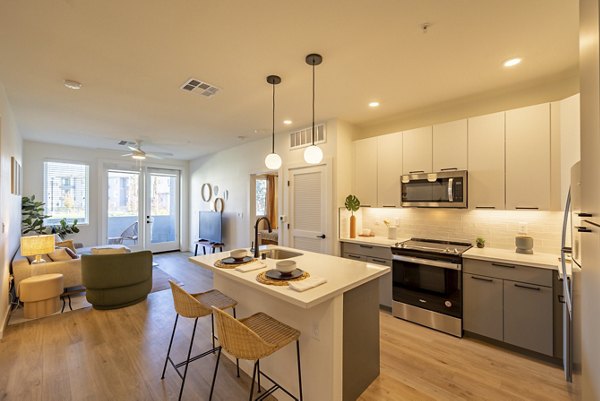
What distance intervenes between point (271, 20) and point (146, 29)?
0.96 meters

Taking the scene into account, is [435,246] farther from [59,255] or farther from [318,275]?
[59,255]

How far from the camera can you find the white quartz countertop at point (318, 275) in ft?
5.00

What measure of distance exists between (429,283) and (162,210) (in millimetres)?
7132

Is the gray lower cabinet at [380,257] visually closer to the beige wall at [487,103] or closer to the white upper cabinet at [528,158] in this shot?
the white upper cabinet at [528,158]

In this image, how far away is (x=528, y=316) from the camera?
97.0 inches

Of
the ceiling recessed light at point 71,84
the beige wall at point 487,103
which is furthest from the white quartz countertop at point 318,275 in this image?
the beige wall at point 487,103

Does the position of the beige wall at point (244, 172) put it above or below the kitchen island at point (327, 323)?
above

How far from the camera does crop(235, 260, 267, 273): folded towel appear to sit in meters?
2.04

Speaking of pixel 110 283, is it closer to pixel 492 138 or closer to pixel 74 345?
pixel 74 345

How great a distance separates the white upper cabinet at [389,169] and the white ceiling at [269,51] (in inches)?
17.8

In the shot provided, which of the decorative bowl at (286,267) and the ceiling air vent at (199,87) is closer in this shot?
the decorative bowl at (286,267)

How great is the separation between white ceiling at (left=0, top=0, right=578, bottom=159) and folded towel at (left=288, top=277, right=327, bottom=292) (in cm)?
184

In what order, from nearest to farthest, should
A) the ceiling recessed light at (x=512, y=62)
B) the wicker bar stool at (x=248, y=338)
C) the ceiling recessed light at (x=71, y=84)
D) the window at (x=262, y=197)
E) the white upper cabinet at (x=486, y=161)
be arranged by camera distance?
the wicker bar stool at (x=248, y=338) → the ceiling recessed light at (x=512, y=62) → the ceiling recessed light at (x=71, y=84) → the white upper cabinet at (x=486, y=161) → the window at (x=262, y=197)

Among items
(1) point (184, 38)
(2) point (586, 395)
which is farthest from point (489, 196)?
(1) point (184, 38)
